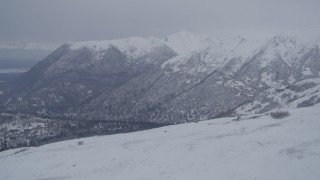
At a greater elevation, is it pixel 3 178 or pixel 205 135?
pixel 205 135

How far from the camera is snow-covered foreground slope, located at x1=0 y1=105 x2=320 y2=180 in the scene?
52219mm

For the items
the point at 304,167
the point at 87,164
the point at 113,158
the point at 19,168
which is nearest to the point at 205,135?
the point at 113,158

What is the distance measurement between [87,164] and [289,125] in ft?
129

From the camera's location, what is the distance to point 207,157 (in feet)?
208

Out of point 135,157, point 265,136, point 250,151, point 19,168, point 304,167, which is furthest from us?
point 19,168

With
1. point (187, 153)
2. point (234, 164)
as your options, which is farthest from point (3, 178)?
point (234, 164)

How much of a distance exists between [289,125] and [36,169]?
51457mm

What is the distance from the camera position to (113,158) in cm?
7562

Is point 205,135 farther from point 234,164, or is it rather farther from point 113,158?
point 234,164

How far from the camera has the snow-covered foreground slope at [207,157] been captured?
52.2 meters

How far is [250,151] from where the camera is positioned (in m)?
61.0

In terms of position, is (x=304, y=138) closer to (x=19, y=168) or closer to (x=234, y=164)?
(x=234, y=164)

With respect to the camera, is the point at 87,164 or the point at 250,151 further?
the point at 87,164

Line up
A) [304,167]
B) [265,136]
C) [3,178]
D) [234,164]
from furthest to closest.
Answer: [3,178] → [265,136] → [234,164] → [304,167]
